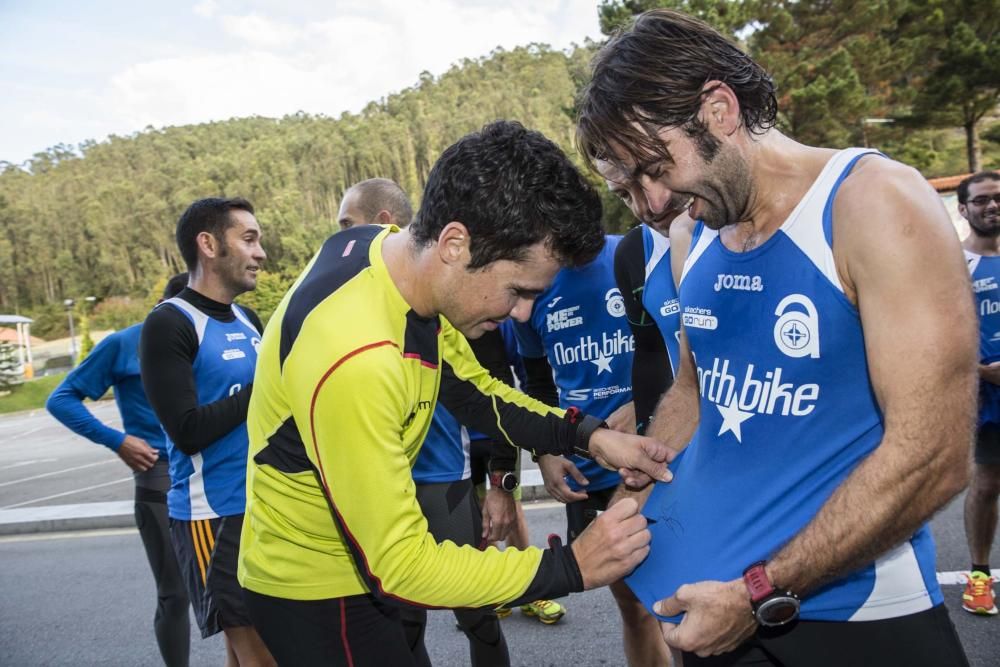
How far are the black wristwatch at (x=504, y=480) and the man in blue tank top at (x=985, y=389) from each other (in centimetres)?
238

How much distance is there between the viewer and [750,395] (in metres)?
1.56

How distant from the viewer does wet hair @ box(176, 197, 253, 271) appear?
11.1 ft

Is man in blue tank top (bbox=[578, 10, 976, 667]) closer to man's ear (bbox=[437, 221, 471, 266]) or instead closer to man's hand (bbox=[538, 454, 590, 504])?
man's ear (bbox=[437, 221, 471, 266])

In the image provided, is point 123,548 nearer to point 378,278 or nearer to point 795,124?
point 378,278

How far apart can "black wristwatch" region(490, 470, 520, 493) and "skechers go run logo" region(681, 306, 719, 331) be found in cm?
153

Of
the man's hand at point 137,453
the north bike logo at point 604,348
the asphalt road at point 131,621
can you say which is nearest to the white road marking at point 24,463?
the asphalt road at point 131,621

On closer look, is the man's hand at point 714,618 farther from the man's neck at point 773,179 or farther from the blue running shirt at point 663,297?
the blue running shirt at point 663,297

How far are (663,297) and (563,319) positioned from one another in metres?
0.76

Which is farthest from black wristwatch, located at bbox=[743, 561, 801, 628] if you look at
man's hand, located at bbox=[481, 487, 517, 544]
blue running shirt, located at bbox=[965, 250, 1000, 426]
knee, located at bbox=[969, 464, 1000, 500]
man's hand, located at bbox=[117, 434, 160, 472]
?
blue running shirt, located at bbox=[965, 250, 1000, 426]

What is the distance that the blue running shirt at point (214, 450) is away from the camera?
9.77ft

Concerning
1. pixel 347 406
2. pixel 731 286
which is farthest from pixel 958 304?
pixel 347 406

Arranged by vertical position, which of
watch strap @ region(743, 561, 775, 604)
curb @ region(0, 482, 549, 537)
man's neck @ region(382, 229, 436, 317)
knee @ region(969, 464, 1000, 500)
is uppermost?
man's neck @ region(382, 229, 436, 317)

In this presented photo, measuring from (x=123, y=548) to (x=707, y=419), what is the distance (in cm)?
618

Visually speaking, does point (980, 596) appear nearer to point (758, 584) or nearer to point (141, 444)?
point (758, 584)
